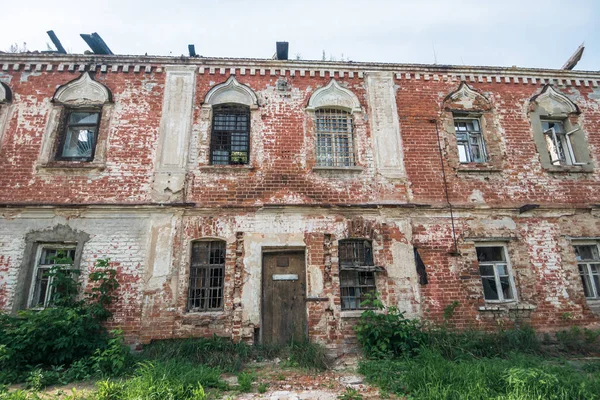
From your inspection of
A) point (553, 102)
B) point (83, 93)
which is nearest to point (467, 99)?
point (553, 102)

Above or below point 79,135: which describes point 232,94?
above

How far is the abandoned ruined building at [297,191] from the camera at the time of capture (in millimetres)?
7406

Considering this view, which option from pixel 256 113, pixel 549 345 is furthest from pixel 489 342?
pixel 256 113

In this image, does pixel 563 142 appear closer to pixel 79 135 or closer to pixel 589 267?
pixel 589 267

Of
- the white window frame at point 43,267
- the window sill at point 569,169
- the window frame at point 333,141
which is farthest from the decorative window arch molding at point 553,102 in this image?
the white window frame at point 43,267

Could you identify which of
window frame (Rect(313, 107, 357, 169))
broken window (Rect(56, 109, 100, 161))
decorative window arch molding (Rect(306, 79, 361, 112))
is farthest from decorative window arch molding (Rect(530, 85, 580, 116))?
broken window (Rect(56, 109, 100, 161))

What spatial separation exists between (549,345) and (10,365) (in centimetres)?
1033

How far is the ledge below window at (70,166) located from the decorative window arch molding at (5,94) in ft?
6.69

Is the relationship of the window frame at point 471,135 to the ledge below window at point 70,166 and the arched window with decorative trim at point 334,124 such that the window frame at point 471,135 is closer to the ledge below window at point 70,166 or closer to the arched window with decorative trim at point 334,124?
the arched window with decorative trim at point 334,124

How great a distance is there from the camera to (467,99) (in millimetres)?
9242

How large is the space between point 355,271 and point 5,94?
31.0 feet

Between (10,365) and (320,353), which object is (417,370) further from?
(10,365)

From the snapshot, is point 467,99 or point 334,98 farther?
point 467,99

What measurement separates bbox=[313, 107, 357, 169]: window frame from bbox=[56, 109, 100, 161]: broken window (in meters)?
5.44
